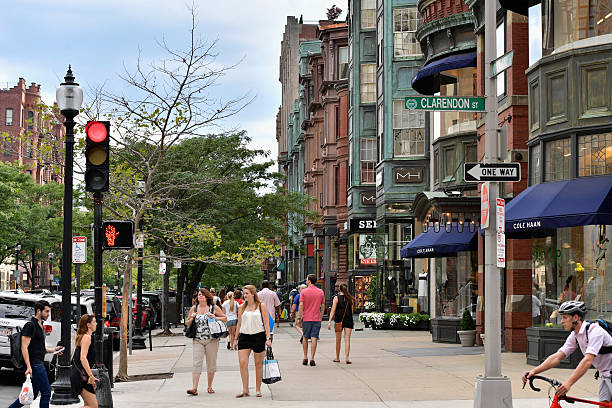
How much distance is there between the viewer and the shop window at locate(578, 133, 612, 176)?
19312mm

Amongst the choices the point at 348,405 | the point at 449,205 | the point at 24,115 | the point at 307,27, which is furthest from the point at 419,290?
the point at 24,115

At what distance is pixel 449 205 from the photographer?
27.9m

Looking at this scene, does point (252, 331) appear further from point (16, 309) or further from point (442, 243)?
point (442, 243)

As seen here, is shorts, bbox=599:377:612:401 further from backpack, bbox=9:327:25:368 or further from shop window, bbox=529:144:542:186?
shop window, bbox=529:144:542:186

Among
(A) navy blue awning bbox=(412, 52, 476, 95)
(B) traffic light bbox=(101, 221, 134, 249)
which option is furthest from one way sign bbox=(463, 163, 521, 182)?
(A) navy blue awning bbox=(412, 52, 476, 95)

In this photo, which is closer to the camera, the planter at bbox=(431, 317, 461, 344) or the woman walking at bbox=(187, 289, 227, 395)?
the woman walking at bbox=(187, 289, 227, 395)

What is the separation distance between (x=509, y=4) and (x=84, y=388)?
50.8 ft

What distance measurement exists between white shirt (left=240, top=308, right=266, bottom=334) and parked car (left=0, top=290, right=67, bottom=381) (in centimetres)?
489

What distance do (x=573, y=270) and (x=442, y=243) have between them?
8864 millimetres

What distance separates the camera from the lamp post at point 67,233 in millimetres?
14094

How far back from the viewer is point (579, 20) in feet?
65.6

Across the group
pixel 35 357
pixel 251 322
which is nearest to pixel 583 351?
pixel 35 357

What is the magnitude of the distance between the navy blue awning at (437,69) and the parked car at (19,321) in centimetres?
1508

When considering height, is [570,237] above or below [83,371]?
above
